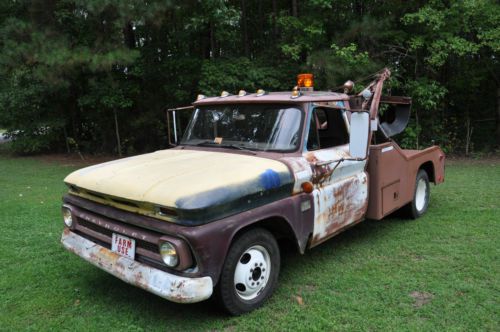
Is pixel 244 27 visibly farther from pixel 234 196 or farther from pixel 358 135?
pixel 234 196

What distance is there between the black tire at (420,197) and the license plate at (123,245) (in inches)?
164

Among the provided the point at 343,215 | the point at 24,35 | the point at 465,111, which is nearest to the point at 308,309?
the point at 343,215

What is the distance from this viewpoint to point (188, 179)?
11.1 ft

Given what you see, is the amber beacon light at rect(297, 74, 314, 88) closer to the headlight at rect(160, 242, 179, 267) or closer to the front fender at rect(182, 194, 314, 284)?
the front fender at rect(182, 194, 314, 284)

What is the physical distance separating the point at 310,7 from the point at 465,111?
6466mm

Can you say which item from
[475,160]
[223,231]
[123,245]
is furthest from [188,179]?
[475,160]

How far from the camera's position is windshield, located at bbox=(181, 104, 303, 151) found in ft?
13.8

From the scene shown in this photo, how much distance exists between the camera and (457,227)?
5.75 m

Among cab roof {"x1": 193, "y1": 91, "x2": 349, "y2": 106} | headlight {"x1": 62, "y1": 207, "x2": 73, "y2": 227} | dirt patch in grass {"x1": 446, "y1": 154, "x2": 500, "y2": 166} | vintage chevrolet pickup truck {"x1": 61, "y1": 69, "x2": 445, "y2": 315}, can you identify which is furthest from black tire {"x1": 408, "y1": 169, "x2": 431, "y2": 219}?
dirt patch in grass {"x1": 446, "y1": 154, "x2": 500, "y2": 166}

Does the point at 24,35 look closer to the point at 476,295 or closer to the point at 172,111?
the point at 172,111

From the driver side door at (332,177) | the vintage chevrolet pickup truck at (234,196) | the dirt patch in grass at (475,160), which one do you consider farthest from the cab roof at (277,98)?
the dirt patch in grass at (475,160)

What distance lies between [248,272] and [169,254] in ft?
2.53

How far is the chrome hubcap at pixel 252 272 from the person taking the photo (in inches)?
140

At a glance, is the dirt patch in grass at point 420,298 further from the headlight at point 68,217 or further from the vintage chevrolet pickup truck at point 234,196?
the headlight at point 68,217
